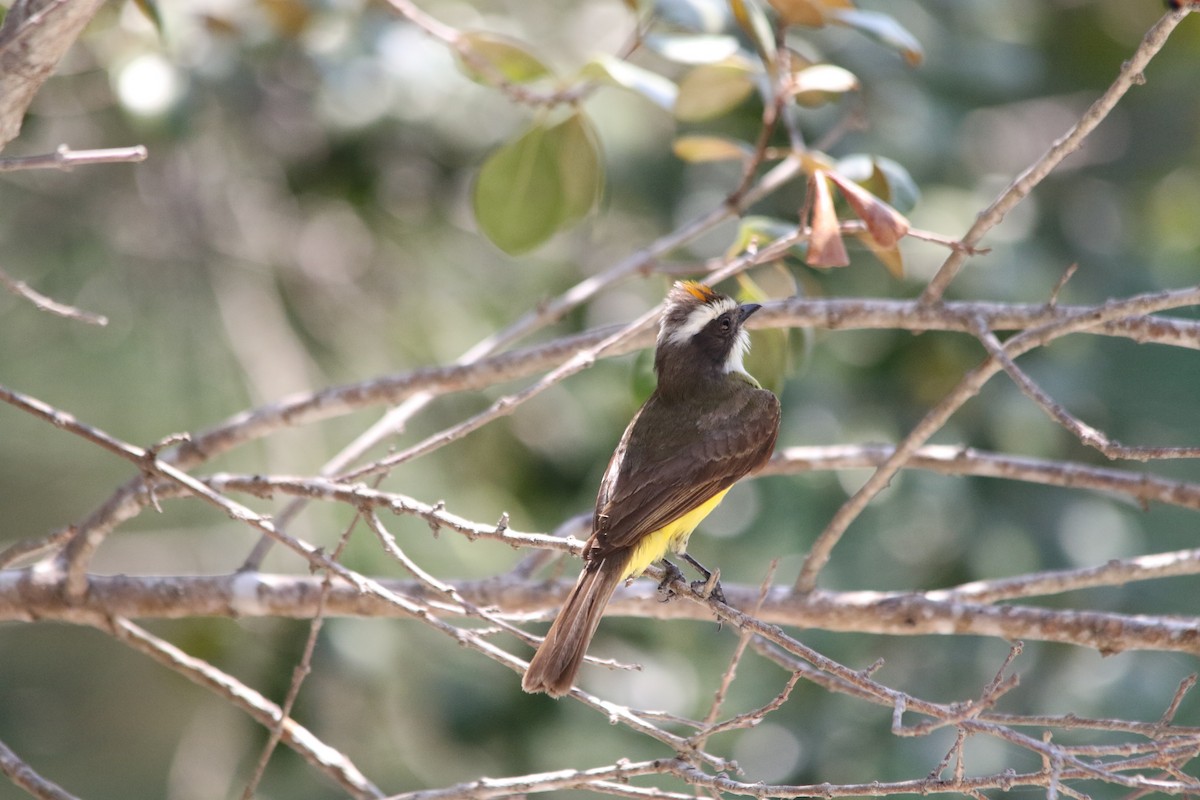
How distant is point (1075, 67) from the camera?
7.02 metres

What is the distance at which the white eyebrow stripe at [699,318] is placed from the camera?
4.49 meters

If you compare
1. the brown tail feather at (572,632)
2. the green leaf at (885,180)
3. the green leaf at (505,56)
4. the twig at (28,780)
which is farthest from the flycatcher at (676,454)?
the twig at (28,780)

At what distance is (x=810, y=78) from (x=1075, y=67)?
3481mm

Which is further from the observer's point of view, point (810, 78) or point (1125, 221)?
point (1125, 221)

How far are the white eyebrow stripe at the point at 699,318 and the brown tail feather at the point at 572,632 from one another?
0.94 m

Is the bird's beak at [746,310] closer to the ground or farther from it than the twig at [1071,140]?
farther from it

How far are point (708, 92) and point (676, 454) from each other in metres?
1.30

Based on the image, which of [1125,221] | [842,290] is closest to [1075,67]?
[1125,221]

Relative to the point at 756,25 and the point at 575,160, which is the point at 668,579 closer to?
the point at 575,160

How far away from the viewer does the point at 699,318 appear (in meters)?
4.50

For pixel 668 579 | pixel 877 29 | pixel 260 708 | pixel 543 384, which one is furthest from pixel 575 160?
pixel 260 708

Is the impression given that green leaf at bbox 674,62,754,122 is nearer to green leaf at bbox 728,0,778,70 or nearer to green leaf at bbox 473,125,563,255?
green leaf at bbox 728,0,778,70

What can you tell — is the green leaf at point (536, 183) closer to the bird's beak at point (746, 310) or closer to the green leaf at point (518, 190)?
the green leaf at point (518, 190)

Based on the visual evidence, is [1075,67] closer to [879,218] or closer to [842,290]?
[842,290]
